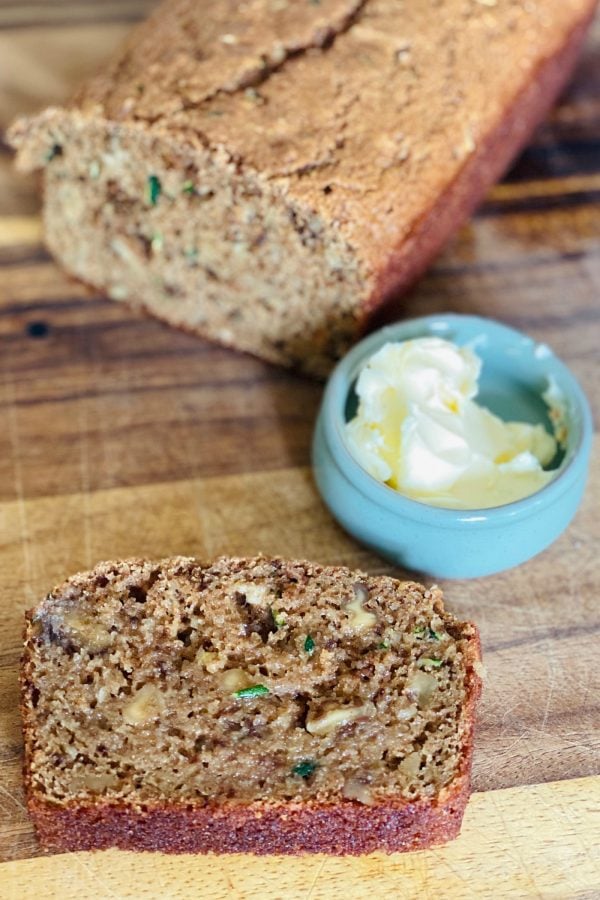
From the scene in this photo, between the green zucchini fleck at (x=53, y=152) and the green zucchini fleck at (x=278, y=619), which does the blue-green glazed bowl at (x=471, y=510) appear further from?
the green zucchini fleck at (x=53, y=152)

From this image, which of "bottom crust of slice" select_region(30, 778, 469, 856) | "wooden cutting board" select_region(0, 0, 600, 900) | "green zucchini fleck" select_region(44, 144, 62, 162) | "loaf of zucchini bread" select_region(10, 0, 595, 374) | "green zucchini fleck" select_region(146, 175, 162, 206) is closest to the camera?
"bottom crust of slice" select_region(30, 778, 469, 856)

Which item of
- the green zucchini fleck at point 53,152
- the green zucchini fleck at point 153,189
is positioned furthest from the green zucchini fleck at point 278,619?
the green zucchini fleck at point 53,152

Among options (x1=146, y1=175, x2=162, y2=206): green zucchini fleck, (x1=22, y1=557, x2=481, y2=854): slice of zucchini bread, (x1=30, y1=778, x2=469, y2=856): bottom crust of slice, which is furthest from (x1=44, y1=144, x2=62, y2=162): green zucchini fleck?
(x1=30, y1=778, x2=469, y2=856): bottom crust of slice

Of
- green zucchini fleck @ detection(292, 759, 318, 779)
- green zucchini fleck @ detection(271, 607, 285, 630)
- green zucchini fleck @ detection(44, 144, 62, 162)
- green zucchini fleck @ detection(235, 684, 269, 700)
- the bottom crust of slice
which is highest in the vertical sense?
green zucchini fleck @ detection(44, 144, 62, 162)

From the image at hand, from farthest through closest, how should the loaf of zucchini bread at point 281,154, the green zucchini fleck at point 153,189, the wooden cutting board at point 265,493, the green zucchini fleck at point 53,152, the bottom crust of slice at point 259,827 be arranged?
the green zucchini fleck at point 53,152 < the green zucchini fleck at point 153,189 < the loaf of zucchini bread at point 281,154 < the wooden cutting board at point 265,493 < the bottom crust of slice at point 259,827

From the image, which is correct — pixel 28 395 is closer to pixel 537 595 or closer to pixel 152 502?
pixel 152 502

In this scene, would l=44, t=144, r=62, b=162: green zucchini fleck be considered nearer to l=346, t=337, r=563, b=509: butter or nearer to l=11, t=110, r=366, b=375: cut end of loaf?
l=11, t=110, r=366, b=375: cut end of loaf

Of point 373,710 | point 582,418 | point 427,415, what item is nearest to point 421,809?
point 373,710
